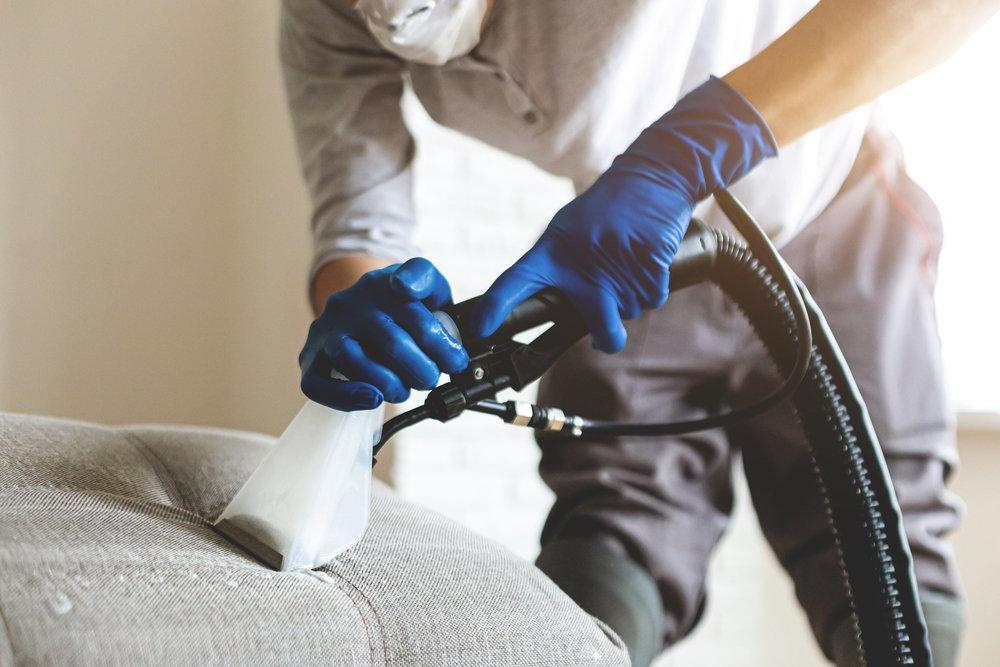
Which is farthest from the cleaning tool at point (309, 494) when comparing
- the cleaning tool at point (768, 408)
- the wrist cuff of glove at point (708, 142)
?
the wrist cuff of glove at point (708, 142)

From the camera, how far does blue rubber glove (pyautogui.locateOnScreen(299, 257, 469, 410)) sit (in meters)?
0.60

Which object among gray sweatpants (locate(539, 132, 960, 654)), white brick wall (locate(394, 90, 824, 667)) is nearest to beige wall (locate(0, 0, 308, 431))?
white brick wall (locate(394, 90, 824, 667))

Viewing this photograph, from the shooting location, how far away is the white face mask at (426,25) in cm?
81

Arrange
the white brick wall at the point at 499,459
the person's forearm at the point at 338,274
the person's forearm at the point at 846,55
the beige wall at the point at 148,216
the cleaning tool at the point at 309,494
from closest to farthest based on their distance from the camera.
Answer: the cleaning tool at the point at 309,494, the person's forearm at the point at 846,55, the person's forearm at the point at 338,274, the white brick wall at the point at 499,459, the beige wall at the point at 148,216

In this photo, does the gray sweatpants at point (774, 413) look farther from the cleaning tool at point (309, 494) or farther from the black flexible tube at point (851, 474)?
the cleaning tool at point (309, 494)

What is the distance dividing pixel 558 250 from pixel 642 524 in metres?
0.35

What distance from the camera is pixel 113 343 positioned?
189cm

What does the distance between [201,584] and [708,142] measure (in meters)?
0.49

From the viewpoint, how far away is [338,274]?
3.36ft

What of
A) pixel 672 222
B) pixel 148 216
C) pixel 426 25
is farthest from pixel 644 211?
pixel 148 216

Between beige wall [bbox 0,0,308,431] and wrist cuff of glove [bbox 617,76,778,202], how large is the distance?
1.31m

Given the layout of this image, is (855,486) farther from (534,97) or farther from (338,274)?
(338,274)

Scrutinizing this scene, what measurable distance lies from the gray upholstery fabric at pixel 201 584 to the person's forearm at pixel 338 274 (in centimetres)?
30

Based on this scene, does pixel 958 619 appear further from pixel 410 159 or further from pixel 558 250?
pixel 410 159
